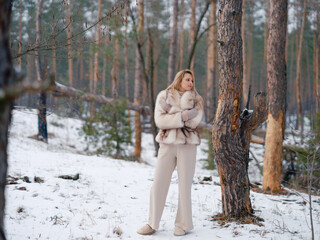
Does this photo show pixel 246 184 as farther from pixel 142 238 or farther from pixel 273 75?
pixel 273 75

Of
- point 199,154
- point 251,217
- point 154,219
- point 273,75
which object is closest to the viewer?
point 154,219

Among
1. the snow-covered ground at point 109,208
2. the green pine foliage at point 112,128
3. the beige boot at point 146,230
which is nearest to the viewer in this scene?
the snow-covered ground at point 109,208

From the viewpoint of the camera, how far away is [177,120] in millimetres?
4082

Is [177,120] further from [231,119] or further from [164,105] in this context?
[231,119]

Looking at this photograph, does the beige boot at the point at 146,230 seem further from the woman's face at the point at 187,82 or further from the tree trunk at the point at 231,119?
the woman's face at the point at 187,82

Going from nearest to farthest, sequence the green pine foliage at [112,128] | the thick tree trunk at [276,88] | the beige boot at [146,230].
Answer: the beige boot at [146,230] → the thick tree trunk at [276,88] → the green pine foliage at [112,128]

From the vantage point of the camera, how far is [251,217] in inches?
171

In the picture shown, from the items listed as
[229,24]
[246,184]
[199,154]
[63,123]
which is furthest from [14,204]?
[63,123]

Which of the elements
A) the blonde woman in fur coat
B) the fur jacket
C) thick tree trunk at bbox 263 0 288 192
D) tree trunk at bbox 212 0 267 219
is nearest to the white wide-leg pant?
the blonde woman in fur coat

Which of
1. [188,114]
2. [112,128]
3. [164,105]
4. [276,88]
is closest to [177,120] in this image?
[188,114]

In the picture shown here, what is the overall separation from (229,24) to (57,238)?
3.46 meters

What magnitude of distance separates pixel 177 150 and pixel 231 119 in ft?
2.80

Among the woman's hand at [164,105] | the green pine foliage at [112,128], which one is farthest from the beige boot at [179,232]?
the green pine foliage at [112,128]

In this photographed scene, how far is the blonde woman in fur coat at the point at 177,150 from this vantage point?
408 centimetres
